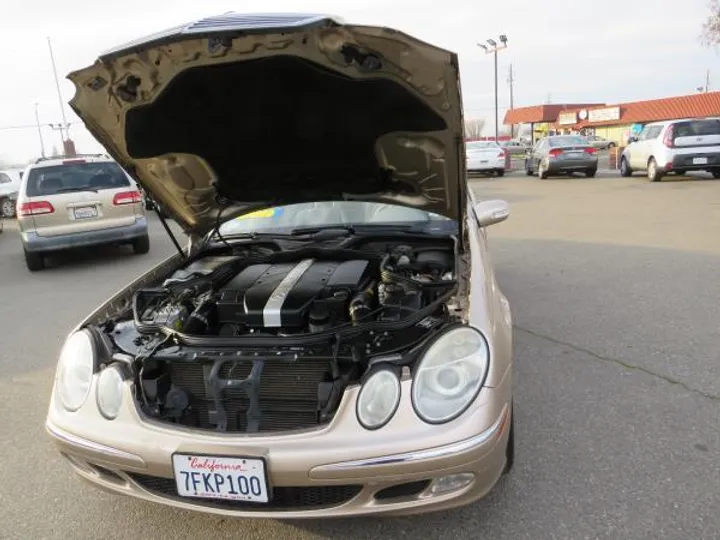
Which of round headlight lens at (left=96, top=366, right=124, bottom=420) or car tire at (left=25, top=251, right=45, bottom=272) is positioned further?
car tire at (left=25, top=251, right=45, bottom=272)

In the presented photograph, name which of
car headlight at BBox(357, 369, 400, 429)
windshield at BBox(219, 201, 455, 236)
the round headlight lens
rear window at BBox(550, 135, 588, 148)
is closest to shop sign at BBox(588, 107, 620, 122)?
rear window at BBox(550, 135, 588, 148)

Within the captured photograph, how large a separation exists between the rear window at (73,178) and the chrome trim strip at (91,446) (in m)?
7.06

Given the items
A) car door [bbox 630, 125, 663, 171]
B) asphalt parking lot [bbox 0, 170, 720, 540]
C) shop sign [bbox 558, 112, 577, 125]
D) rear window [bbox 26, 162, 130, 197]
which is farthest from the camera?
shop sign [bbox 558, 112, 577, 125]

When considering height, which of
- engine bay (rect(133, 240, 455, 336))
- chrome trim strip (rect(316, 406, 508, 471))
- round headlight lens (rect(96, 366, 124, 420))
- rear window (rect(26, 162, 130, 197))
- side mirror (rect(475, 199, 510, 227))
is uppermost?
rear window (rect(26, 162, 130, 197))

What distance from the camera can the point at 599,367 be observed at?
3.82 meters

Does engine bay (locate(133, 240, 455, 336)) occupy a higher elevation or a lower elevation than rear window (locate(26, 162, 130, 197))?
lower

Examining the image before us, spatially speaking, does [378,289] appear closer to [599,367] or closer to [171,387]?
[171,387]

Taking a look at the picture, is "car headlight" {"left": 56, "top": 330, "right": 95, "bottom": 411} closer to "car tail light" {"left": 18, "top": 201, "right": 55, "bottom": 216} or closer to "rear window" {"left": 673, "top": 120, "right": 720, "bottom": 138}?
"car tail light" {"left": 18, "top": 201, "right": 55, "bottom": 216}

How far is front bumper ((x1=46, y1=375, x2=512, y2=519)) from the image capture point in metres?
2.02

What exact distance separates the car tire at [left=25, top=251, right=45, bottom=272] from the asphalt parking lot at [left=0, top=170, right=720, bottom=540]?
53.8 inches

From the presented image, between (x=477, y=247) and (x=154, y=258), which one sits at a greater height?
(x=477, y=247)

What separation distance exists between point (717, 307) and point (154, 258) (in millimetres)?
7500

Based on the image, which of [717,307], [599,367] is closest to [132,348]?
[599,367]

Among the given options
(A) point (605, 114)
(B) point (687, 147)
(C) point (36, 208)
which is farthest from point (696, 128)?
(A) point (605, 114)
